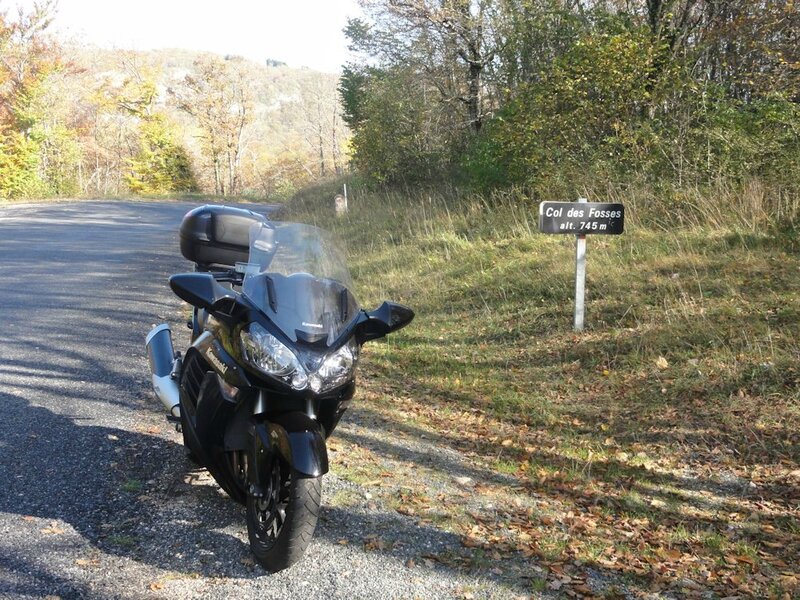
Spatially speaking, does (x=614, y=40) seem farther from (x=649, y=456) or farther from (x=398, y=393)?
(x=649, y=456)

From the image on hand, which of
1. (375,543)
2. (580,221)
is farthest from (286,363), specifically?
(580,221)

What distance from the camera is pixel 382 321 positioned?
3656 millimetres

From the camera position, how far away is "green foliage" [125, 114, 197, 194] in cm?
5288

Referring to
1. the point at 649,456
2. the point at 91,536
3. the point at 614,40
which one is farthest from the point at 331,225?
the point at 91,536

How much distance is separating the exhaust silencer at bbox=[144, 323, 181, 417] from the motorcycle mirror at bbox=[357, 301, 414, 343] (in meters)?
1.33

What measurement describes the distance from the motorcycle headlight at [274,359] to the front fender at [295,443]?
0.77ft

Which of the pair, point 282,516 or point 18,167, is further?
point 18,167

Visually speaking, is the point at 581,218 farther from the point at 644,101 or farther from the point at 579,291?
the point at 644,101

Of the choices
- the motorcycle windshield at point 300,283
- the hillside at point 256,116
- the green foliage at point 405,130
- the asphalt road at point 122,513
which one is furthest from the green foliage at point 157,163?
the motorcycle windshield at point 300,283

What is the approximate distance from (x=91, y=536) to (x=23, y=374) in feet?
10.4

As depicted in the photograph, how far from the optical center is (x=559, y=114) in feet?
38.4

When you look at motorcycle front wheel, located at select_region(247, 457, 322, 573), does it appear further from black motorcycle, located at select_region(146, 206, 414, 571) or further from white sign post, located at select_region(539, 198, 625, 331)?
white sign post, located at select_region(539, 198, 625, 331)

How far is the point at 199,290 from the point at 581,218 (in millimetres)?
5292

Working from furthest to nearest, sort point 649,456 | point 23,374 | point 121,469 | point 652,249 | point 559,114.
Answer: point 559,114 < point 652,249 < point 23,374 < point 649,456 < point 121,469
